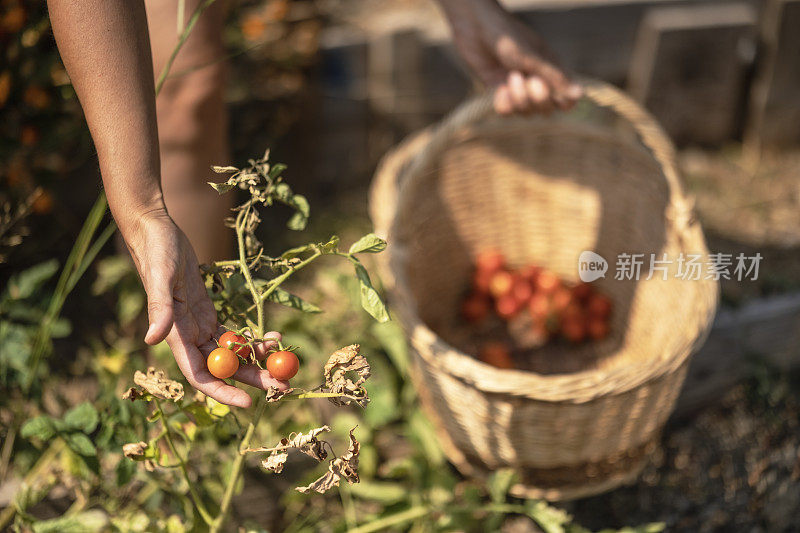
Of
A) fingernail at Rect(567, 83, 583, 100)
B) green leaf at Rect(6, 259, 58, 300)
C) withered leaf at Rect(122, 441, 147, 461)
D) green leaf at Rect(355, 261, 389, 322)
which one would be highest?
green leaf at Rect(355, 261, 389, 322)

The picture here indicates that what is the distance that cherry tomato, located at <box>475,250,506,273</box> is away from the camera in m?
1.81

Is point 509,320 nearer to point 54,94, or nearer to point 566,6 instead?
point 566,6

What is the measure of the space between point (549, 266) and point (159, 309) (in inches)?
55.9

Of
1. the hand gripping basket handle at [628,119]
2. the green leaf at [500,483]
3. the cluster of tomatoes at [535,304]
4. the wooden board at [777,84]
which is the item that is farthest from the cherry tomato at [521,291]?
the wooden board at [777,84]

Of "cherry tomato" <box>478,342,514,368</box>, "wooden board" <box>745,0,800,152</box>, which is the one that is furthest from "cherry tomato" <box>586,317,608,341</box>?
"wooden board" <box>745,0,800,152</box>

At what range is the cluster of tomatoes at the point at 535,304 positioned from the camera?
1.74m

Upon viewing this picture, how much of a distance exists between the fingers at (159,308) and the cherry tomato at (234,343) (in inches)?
2.0

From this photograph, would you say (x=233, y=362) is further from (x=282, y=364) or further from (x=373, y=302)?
(x=373, y=302)

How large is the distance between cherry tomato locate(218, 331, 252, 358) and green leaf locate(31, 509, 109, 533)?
17.9 inches

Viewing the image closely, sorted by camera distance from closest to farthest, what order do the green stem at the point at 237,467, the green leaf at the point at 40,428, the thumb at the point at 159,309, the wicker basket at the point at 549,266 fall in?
1. the thumb at the point at 159,309
2. the green stem at the point at 237,467
3. the green leaf at the point at 40,428
4. the wicker basket at the point at 549,266

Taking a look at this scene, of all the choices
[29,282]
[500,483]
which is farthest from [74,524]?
[500,483]

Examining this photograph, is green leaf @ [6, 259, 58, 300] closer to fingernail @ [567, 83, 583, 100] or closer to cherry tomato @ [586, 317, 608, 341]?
fingernail @ [567, 83, 583, 100]

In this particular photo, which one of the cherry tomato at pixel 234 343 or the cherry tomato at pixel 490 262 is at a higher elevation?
the cherry tomato at pixel 234 343

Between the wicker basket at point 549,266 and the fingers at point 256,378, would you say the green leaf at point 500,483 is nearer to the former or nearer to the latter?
the wicker basket at point 549,266
